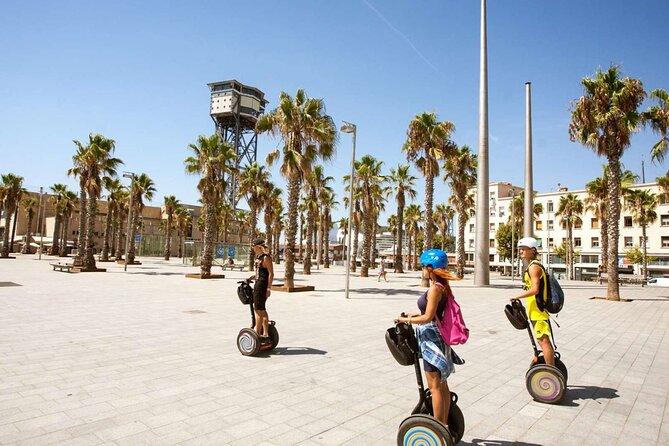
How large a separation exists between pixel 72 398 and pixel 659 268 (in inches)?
2711

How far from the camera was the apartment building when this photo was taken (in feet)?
184

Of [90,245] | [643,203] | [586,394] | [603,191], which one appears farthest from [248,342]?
[643,203]

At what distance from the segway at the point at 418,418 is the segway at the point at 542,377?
198 cm

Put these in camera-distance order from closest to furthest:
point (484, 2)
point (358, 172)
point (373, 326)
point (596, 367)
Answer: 1. point (596, 367)
2. point (373, 326)
3. point (484, 2)
4. point (358, 172)

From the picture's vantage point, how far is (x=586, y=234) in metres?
63.9

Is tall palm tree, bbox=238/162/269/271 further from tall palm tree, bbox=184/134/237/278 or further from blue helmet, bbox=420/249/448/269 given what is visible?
blue helmet, bbox=420/249/448/269

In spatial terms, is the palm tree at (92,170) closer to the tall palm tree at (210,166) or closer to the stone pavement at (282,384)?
the tall palm tree at (210,166)

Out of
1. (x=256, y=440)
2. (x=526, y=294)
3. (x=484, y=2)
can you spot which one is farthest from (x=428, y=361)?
(x=484, y=2)

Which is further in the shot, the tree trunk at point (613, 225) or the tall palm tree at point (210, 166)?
the tall palm tree at point (210, 166)

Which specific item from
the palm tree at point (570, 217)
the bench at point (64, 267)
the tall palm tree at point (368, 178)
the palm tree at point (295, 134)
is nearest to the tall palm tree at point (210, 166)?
the palm tree at point (295, 134)

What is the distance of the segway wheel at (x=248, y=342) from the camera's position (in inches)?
265

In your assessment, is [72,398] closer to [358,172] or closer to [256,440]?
[256,440]

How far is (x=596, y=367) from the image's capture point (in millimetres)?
6855

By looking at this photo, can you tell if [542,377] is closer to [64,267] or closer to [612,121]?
[612,121]
